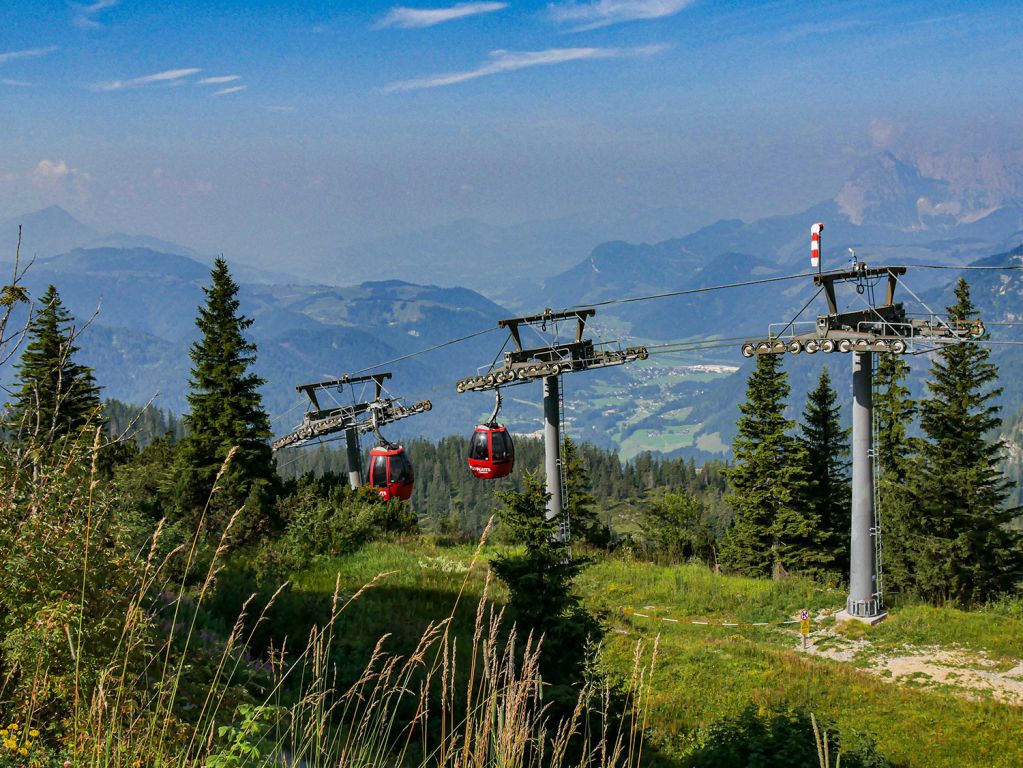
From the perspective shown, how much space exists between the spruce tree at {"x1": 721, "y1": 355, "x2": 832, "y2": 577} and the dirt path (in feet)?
63.7

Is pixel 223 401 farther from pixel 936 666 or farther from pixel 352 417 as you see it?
pixel 936 666

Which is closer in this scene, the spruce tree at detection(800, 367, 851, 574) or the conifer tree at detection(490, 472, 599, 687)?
the conifer tree at detection(490, 472, 599, 687)

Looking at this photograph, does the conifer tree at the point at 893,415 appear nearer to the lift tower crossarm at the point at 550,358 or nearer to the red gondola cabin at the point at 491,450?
the lift tower crossarm at the point at 550,358

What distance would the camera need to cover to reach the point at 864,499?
2022 cm

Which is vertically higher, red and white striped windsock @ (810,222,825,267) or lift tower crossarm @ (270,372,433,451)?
red and white striped windsock @ (810,222,825,267)

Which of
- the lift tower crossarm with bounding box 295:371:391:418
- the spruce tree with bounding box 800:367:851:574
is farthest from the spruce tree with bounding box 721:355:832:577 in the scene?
the lift tower crossarm with bounding box 295:371:391:418

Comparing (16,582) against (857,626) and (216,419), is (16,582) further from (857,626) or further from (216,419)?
(216,419)

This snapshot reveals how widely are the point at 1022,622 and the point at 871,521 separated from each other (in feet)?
12.4

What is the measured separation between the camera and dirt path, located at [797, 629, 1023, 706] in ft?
50.1

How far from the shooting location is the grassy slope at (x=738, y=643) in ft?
40.7

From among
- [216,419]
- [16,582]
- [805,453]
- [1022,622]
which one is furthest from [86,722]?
[805,453]

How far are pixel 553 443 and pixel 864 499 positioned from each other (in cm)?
964

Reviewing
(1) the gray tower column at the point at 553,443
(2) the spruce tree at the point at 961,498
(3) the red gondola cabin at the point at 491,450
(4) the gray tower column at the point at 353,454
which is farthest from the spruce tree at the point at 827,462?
(4) the gray tower column at the point at 353,454

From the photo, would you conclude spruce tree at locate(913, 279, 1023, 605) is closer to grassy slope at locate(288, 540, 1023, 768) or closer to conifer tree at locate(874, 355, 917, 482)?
conifer tree at locate(874, 355, 917, 482)
